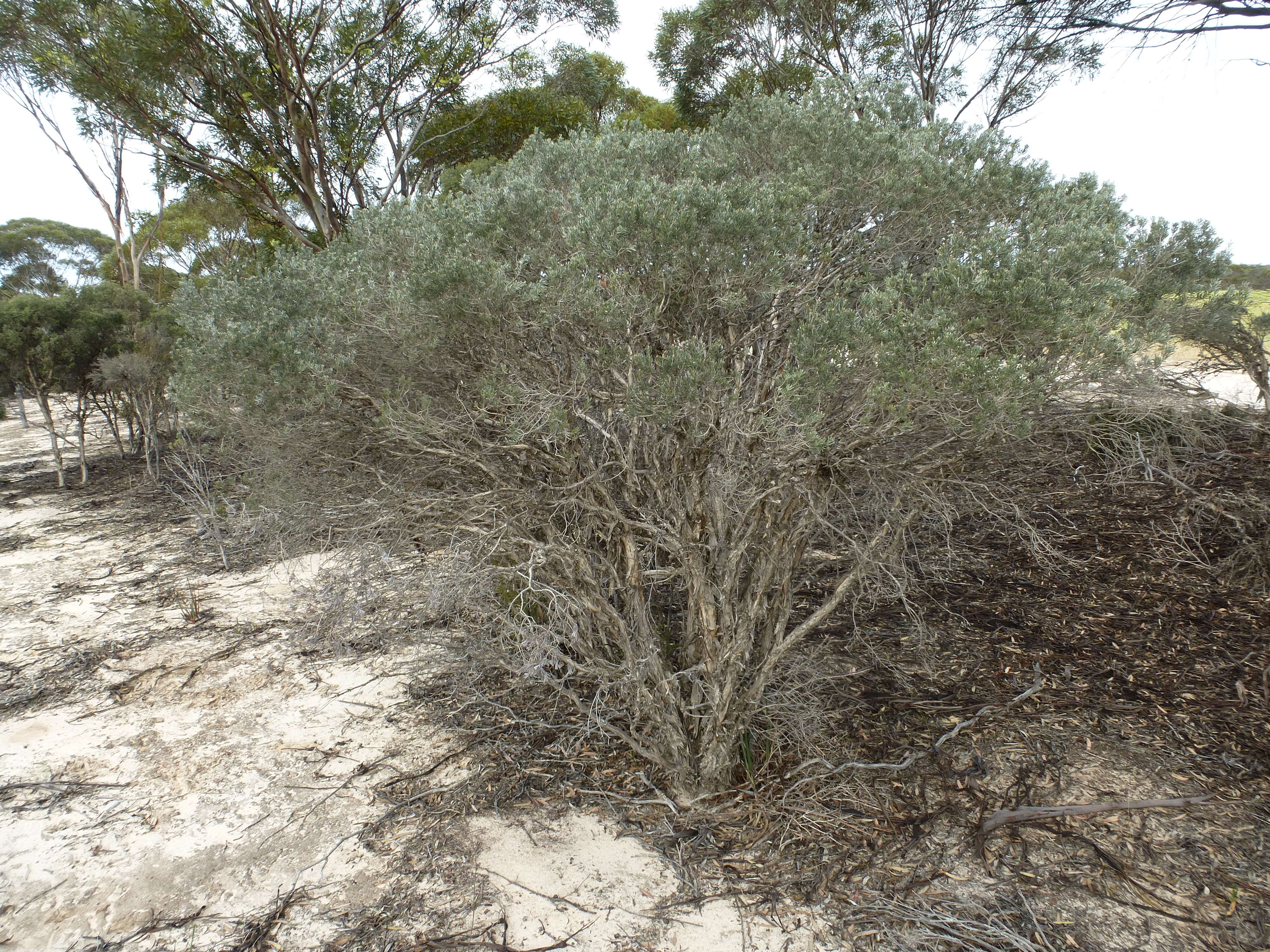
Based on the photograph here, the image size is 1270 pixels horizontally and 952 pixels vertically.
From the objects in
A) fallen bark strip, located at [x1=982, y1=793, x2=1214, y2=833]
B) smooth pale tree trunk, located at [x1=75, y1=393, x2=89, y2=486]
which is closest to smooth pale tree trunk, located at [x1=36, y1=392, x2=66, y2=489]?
smooth pale tree trunk, located at [x1=75, y1=393, x2=89, y2=486]

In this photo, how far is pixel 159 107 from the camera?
33.0 ft

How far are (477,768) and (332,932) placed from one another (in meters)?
1.24

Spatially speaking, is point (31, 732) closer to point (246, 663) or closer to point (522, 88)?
point (246, 663)

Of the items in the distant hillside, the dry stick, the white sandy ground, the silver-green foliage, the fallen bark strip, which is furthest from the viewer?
the distant hillside

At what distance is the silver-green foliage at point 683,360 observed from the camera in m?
2.89

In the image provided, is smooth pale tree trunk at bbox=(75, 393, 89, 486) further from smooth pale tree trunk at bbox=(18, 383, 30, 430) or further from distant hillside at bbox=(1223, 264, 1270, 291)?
distant hillside at bbox=(1223, 264, 1270, 291)

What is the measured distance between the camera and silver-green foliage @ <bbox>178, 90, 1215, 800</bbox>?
9.48 ft

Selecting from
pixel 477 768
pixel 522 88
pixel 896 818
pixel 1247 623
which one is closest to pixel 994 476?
pixel 1247 623

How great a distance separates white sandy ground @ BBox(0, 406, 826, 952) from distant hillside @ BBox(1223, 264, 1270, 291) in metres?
4.96

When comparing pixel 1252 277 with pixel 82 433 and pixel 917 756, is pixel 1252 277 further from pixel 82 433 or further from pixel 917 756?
pixel 82 433

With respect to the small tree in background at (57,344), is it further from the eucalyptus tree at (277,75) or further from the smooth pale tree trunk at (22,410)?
the eucalyptus tree at (277,75)

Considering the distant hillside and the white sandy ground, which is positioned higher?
the distant hillside

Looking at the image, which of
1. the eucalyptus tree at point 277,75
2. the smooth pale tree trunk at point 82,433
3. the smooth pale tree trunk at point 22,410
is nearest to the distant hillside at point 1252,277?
the eucalyptus tree at point 277,75

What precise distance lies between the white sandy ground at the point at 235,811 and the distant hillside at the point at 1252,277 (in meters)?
4.96
